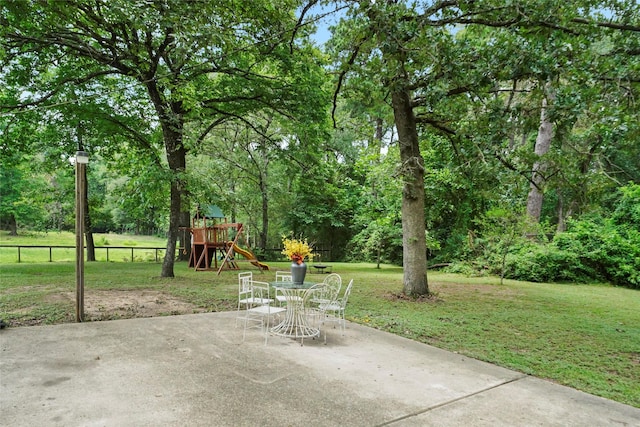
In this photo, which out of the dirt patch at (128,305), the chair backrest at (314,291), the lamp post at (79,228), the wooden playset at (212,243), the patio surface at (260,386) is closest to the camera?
the patio surface at (260,386)

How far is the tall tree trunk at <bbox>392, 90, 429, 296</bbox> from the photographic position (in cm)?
816

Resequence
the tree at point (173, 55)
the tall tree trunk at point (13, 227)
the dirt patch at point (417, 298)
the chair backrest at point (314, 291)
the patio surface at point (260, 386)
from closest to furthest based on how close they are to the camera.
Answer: the patio surface at point (260, 386)
the chair backrest at point (314, 291)
the tree at point (173, 55)
the dirt patch at point (417, 298)
the tall tree trunk at point (13, 227)

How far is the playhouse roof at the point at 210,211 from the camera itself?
45.7 ft

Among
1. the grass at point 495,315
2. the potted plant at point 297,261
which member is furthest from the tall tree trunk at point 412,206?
the potted plant at point 297,261

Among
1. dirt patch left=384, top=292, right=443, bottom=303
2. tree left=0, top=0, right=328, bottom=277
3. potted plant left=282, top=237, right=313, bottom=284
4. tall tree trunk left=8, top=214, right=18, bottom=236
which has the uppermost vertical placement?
tree left=0, top=0, right=328, bottom=277

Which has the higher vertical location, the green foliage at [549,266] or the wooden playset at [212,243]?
the wooden playset at [212,243]

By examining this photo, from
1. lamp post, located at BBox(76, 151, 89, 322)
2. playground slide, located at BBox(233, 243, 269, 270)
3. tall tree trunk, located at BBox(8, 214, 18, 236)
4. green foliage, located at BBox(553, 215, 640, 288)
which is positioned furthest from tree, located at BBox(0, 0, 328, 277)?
tall tree trunk, located at BBox(8, 214, 18, 236)

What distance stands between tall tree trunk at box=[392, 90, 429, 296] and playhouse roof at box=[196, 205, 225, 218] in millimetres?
8199

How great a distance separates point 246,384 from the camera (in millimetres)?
3271

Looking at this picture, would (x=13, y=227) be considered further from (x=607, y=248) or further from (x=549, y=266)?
(x=607, y=248)

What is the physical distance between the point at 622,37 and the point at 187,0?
22.7 ft

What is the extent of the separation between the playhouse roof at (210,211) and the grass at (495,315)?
3.32 m

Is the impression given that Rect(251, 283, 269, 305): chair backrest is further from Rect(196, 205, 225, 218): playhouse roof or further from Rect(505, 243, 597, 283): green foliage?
Rect(505, 243, 597, 283): green foliage

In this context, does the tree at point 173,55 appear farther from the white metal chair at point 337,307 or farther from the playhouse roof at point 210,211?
the white metal chair at point 337,307
